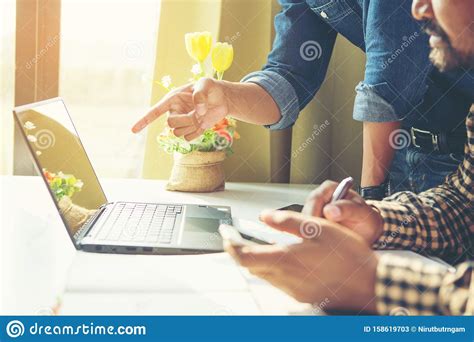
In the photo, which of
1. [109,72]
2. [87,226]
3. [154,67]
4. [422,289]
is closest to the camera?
[422,289]

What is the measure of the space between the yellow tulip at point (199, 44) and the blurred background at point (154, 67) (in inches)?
8.1

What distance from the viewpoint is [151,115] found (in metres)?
1.00

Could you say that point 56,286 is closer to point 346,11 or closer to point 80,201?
point 80,201

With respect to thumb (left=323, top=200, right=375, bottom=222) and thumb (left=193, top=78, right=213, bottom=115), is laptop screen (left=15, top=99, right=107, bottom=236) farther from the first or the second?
thumb (left=323, top=200, right=375, bottom=222)

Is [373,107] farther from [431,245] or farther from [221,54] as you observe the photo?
[221,54]

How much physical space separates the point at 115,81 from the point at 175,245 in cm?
89

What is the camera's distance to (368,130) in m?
1.08

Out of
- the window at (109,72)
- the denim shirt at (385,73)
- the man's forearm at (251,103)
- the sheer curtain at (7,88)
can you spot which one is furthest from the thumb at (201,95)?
the sheer curtain at (7,88)

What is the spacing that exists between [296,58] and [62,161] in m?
0.54

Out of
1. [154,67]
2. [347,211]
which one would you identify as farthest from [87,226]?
[154,67]

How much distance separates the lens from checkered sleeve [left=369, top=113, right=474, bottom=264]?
87cm

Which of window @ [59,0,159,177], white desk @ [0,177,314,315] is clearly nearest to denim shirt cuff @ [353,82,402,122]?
white desk @ [0,177,314,315]

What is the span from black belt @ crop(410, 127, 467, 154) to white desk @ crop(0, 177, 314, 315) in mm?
250
